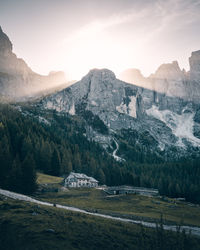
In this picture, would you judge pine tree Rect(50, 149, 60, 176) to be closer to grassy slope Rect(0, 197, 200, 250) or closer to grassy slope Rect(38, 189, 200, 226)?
grassy slope Rect(38, 189, 200, 226)

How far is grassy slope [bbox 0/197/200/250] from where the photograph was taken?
36.7m

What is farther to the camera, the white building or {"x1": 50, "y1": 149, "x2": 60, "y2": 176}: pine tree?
{"x1": 50, "y1": 149, "x2": 60, "y2": 176}: pine tree

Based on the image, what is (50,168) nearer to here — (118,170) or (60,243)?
(118,170)

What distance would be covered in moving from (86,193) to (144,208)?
886 inches

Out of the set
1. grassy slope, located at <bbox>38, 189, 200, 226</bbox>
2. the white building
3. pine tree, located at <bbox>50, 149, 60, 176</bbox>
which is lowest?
grassy slope, located at <bbox>38, 189, 200, 226</bbox>

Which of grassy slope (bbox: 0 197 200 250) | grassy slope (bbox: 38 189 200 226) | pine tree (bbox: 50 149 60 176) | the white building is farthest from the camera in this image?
pine tree (bbox: 50 149 60 176)

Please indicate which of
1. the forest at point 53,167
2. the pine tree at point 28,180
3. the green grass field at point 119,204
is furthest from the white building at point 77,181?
the pine tree at point 28,180

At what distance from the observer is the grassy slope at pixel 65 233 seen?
120 ft

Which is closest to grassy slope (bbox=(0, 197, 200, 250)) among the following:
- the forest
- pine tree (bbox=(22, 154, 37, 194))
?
pine tree (bbox=(22, 154, 37, 194))

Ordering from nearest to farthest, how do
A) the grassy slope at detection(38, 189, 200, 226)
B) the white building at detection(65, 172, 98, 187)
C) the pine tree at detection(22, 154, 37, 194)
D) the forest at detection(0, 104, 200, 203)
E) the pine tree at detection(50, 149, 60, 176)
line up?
the grassy slope at detection(38, 189, 200, 226) < the pine tree at detection(22, 154, 37, 194) < the forest at detection(0, 104, 200, 203) < the white building at detection(65, 172, 98, 187) < the pine tree at detection(50, 149, 60, 176)

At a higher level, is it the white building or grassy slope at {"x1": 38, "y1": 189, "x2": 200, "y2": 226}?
the white building

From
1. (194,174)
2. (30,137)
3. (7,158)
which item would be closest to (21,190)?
(7,158)

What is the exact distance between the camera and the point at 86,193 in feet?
301

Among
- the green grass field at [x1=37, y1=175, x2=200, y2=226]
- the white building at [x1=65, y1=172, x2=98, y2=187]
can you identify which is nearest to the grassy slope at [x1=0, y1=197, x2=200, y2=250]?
the green grass field at [x1=37, y1=175, x2=200, y2=226]
